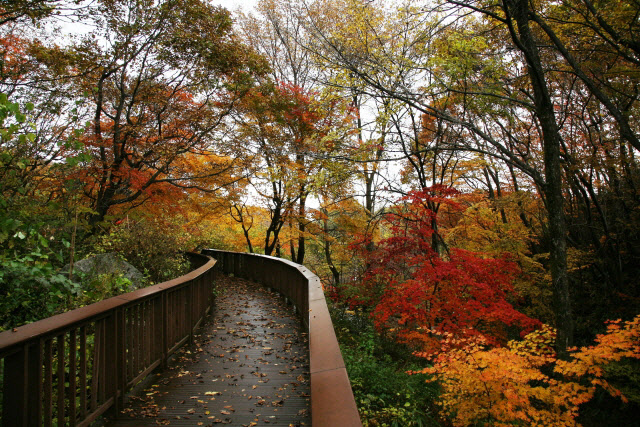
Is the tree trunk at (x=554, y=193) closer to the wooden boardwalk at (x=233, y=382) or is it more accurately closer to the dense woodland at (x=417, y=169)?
the dense woodland at (x=417, y=169)

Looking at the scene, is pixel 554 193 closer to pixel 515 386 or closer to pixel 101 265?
pixel 515 386

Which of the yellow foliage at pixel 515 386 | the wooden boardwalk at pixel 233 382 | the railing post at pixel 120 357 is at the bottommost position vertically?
the yellow foliage at pixel 515 386

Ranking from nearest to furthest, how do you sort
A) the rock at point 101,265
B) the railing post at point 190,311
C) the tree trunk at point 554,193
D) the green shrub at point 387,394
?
the green shrub at point 387,394 < the railing post at point 190,311 < the rock at point 101,265 < the tree trunk at point 554,193

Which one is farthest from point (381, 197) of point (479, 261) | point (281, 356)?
point (281, 356)

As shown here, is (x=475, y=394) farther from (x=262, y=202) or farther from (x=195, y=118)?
(x=262, y=202)

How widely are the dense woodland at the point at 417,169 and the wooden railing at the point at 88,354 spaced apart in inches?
32.7

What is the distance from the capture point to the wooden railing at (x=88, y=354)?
2.01 m

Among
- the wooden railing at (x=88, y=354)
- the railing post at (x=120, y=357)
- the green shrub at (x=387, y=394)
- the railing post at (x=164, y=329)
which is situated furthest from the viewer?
the green shrub at (x=387, y=394)

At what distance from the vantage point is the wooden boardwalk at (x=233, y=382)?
3.21 m

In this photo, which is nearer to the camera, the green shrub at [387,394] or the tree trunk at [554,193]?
the green shrub at [387,394]

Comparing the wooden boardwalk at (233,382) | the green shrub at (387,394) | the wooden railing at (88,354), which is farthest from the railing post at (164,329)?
the green shrub at (387,394)

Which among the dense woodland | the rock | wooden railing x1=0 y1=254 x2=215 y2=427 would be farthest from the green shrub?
the rock

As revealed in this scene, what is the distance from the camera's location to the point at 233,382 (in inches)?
162

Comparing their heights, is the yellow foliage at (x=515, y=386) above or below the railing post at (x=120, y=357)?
below
